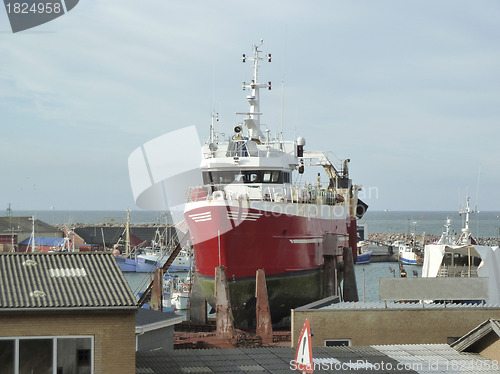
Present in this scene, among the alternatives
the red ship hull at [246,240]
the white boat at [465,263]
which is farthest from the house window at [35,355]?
the white boat at [465,263]

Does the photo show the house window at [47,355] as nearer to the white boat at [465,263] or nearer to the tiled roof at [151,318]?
the tiled roof at [151,318]

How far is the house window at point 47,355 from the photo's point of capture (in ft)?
61.4

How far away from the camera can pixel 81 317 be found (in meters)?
19.3

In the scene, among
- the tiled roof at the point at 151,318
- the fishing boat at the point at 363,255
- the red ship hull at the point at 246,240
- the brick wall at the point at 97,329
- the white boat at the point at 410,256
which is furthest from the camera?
the fishing boat at the point at 363,255

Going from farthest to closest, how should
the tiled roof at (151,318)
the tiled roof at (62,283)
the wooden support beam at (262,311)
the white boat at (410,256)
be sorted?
the white boat at (410,256) → the wooden support beam at (262,311) → the tiled roof at (151,318) → the tiled roof at (62,283)

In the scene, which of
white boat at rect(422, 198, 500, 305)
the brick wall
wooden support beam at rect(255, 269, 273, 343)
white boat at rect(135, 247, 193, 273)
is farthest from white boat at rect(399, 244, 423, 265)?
the brick wall

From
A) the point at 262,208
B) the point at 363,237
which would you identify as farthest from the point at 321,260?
the point at 363,237

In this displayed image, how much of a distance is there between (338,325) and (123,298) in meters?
11.3

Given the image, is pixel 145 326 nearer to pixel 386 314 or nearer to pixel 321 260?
pixel 386 314

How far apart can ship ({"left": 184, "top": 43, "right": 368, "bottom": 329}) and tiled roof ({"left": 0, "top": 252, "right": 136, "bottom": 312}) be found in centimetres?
2088

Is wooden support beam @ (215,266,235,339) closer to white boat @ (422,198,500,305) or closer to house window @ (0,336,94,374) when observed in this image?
white boat @ (422,198,500,305)

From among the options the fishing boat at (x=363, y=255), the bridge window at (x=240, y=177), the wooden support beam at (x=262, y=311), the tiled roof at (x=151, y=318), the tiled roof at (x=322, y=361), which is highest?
the bridge window at (x=240, y=177)

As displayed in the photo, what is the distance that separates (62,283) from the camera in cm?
2044

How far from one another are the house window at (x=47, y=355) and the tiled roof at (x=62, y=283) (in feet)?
2.57
